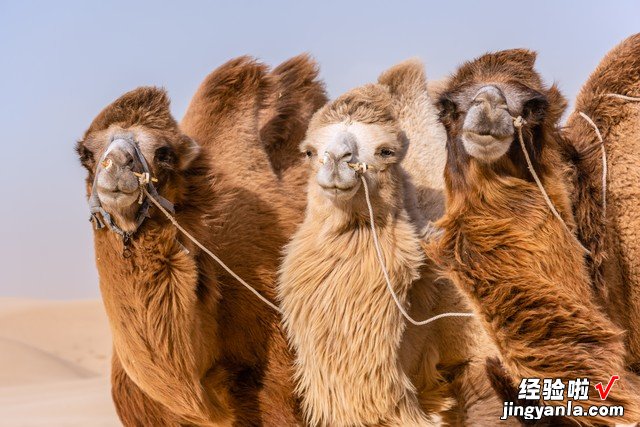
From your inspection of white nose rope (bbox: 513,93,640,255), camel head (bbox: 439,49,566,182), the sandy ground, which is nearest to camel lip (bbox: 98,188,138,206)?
camel head (bbox: 439,49,566,182)

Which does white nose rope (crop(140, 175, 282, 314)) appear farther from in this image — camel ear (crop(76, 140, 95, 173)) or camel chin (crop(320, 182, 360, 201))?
camel chin (crop(320, 182, 360, 201))

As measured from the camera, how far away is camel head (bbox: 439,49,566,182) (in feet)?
12.5

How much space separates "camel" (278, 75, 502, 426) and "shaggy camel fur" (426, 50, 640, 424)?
0.46m

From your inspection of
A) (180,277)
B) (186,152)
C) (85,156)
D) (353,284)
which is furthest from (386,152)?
(85,156)

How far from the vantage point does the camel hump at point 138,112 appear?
4.58 meters

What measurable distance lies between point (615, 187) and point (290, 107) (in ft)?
7.75

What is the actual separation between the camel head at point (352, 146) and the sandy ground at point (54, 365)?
10264 millimetres

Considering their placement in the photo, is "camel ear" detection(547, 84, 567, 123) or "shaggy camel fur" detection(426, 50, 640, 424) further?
"camel ear" detection(547, 84, 567, 123)

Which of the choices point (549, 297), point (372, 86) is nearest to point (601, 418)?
point (549, 297)

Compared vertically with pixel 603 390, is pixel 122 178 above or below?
above

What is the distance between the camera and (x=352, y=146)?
4426mm

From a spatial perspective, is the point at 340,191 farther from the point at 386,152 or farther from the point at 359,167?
the point at 386,152

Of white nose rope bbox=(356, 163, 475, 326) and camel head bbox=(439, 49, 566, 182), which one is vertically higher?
camel head bbox=(439, 49, 566, 182)

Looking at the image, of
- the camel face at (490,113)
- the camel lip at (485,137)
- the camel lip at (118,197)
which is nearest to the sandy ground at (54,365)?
the camel lip at (118,197)
